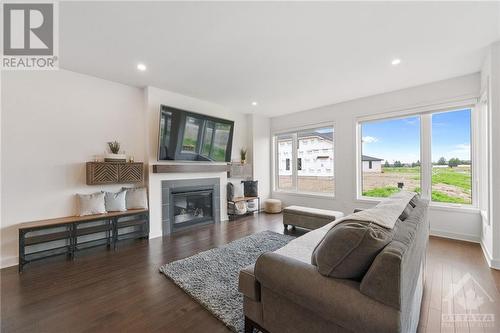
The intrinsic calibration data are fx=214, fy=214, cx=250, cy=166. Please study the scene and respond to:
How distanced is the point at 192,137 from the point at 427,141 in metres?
4.43

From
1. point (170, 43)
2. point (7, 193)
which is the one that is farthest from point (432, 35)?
point (7, 193)

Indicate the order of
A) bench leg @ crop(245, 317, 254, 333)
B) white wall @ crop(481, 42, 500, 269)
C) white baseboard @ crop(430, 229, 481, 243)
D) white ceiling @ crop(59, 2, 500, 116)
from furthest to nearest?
white baseboard @ crop(430, 229, 481, 243) → white wall @ crop(481, 42, 500, 269) → white ceiling @ crop(59, 2, 500, 116) → bench leg @ crop(245, 317, 254, 333)

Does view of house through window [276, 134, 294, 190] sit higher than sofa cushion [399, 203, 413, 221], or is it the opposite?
view of house through window [276, 134, 294, 190]

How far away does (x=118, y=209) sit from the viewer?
3473mm

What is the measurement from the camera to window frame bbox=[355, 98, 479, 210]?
138 inches

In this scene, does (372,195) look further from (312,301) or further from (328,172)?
(312,301)

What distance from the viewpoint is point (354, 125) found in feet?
15.4

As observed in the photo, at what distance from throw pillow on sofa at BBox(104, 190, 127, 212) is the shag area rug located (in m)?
1.46

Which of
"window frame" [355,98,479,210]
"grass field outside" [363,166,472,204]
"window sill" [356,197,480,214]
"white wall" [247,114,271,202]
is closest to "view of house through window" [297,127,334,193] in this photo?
"window frame" [355,98,479,210]

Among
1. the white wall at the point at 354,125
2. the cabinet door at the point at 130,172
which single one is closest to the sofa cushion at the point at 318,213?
the white wall at the point at 354,125

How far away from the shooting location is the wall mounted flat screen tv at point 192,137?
154 inches

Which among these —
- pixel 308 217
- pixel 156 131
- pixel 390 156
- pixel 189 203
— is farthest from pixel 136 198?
pixel 390 156

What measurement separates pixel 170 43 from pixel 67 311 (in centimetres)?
288

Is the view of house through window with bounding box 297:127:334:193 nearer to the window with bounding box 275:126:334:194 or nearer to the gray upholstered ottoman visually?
the window with bounding box 275:126:334:194
